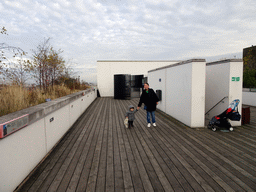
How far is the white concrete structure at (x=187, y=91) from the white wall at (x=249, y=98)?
6.87m

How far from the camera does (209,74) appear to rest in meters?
6.95

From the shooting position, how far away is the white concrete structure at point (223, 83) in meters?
5.79

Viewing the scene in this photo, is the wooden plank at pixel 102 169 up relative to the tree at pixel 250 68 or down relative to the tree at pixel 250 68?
down

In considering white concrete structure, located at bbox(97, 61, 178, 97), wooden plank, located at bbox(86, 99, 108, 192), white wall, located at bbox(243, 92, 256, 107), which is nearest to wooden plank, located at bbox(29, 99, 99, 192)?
wooden plank, located at bbox(86, 99, 108, 192)

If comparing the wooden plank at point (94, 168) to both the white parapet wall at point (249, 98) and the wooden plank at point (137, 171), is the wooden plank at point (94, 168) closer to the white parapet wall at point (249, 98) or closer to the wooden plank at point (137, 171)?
the wooden plank at point (137, 171)

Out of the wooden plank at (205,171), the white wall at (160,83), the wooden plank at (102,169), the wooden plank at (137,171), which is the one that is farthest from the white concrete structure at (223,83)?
the wooden plank at (102,169)

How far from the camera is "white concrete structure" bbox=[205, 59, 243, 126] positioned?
5793 mm

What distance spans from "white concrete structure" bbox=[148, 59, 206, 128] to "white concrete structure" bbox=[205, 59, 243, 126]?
40.6 inches

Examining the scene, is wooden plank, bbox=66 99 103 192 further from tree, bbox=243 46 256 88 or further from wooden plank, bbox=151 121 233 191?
tree, bbox=243 46 256 88

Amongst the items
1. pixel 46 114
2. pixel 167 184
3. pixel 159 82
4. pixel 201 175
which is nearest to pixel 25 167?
pixel 46 114

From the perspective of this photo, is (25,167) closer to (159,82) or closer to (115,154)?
(115,154)

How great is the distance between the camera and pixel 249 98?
36.1 ft

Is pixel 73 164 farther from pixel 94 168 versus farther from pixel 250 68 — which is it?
pixel 250 68

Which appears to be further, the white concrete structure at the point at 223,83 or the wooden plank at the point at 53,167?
the white concrete structure at the point at 223,83
